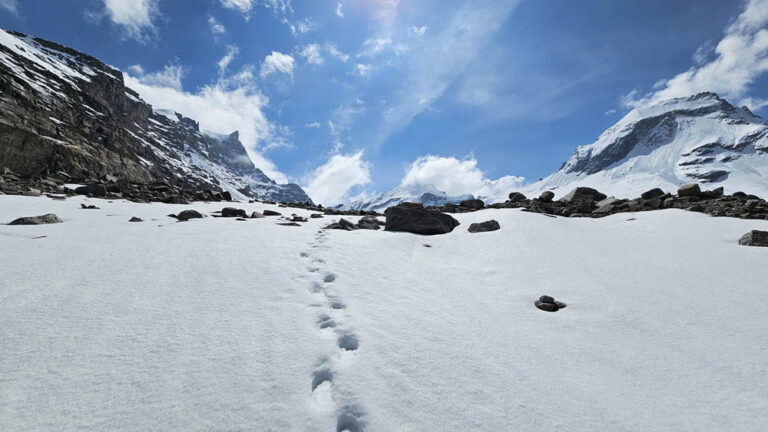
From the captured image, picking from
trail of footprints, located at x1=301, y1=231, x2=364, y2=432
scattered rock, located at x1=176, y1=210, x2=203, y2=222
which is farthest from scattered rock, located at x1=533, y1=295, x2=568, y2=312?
scattered rock, located at x1=176, y1=210, x2=203, y2=222

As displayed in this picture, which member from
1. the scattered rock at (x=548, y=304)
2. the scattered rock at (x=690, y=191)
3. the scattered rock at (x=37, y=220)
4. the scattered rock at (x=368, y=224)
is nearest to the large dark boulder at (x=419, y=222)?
the scattered rock at (x=368, y=224)

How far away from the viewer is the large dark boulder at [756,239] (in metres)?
7.49

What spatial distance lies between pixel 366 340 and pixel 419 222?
8262 millimetres

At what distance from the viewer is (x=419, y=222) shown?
37.9ft

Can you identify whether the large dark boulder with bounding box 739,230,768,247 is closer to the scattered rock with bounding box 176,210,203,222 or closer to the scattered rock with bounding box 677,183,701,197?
the scattered rock with bounding box 677,183,701,197

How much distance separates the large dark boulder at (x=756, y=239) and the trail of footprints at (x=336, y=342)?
35.0ft

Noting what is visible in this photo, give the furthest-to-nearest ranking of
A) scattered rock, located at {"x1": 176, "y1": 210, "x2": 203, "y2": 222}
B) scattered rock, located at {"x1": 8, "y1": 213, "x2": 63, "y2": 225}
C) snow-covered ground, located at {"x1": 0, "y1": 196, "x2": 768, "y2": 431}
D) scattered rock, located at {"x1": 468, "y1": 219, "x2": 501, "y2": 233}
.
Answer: scattered rock, located at {"x1": 176, "y1": 210, "x2": 203, "y2": 222} < scattered rock, located at {"x1": 468, "y1": 219, "x2": 501, "y2": 233} < scattered rock, located at {"x1": 8, "y1": 213, "x2": 63, "y2": 225} < snow-covered ground, located at {"x1": 0, "y1": 196, "x2": 768, "y2": 431}

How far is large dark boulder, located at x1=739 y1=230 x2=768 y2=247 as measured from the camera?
7.49 meters

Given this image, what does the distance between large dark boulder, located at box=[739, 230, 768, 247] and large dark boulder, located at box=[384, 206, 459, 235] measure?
7.88m

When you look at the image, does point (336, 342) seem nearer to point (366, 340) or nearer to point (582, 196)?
point (366, 340)

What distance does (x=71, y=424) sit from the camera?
6.88ft

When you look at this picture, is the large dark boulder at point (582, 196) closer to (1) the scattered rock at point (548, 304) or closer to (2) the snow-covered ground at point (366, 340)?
(2) the snow-covered ground at point (366, 340)

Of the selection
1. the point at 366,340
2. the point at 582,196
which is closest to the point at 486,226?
the point at 366,340

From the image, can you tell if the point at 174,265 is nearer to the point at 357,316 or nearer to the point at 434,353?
the point at 357,316
